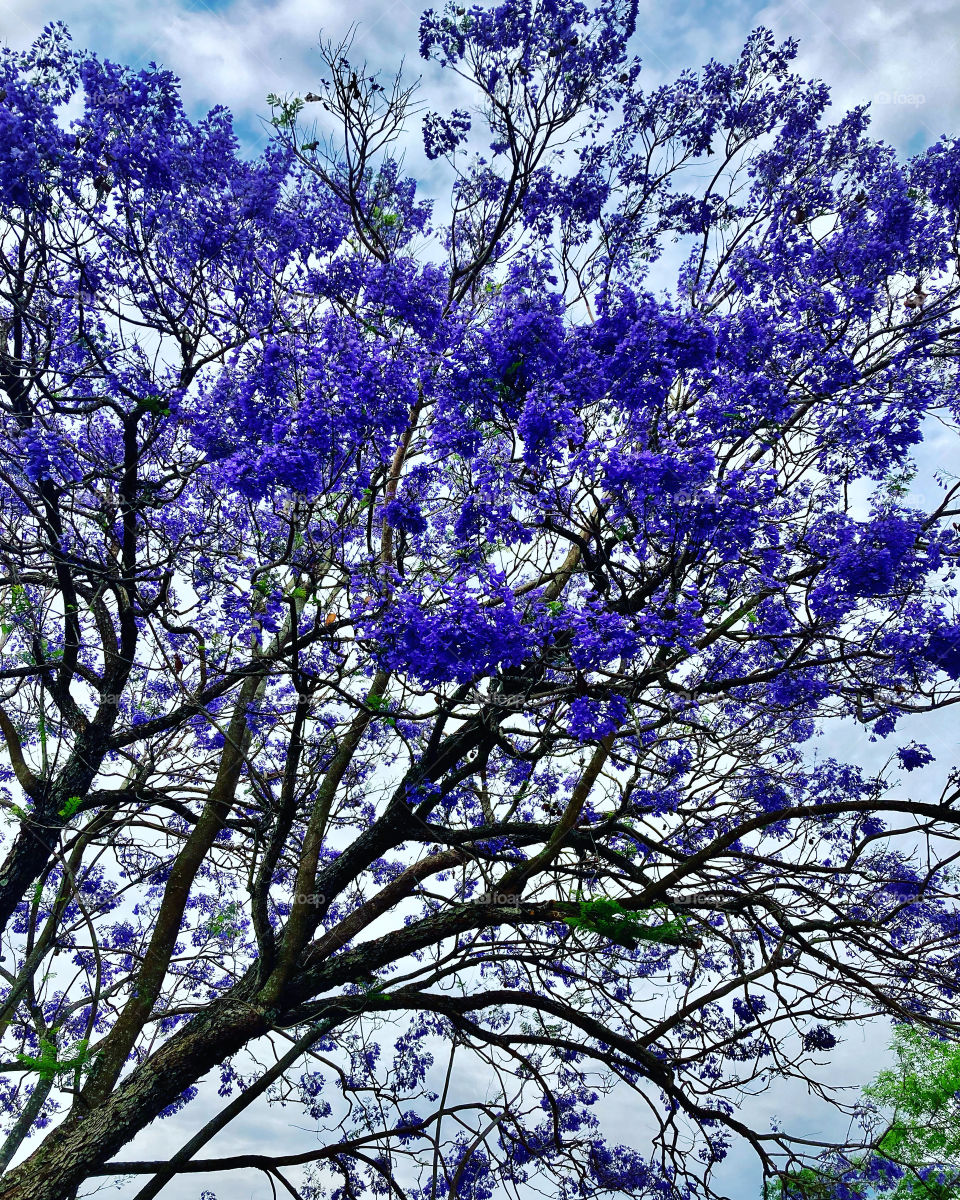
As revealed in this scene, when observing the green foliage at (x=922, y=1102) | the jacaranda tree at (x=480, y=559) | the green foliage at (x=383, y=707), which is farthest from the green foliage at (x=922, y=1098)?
the green foliage at (x=383, y=707)

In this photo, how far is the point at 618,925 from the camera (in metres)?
4.56

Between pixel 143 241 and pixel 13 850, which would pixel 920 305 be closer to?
pixel 143 241

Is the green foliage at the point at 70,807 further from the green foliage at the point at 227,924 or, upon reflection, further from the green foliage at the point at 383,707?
the green foliage at the point at 383,707

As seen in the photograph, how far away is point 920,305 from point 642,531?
3.03 m

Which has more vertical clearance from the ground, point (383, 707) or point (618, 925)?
point (383, 707)

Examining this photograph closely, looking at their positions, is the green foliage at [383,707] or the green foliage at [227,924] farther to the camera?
the green foliage at [227,924]

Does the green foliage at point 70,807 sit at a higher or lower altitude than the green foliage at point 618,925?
higher

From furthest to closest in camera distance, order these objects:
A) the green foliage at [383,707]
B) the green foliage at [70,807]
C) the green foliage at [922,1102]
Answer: the green foliage at [922,1102]
the green foliage at [70,807]
the green foliage at [383,707]

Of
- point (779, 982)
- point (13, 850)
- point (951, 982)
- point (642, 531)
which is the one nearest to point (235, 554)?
point (642, 531)

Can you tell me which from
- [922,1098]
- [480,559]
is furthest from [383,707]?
[922,1098]

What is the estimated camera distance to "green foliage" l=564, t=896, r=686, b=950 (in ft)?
15.0

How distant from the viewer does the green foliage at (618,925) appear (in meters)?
4.56

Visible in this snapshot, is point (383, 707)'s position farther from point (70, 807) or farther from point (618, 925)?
point (70, 807)

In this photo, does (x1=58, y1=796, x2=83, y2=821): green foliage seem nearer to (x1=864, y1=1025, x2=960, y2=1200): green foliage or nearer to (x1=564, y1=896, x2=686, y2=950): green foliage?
(x1=564, y1=896, x2=686, y2=950): green foliage
